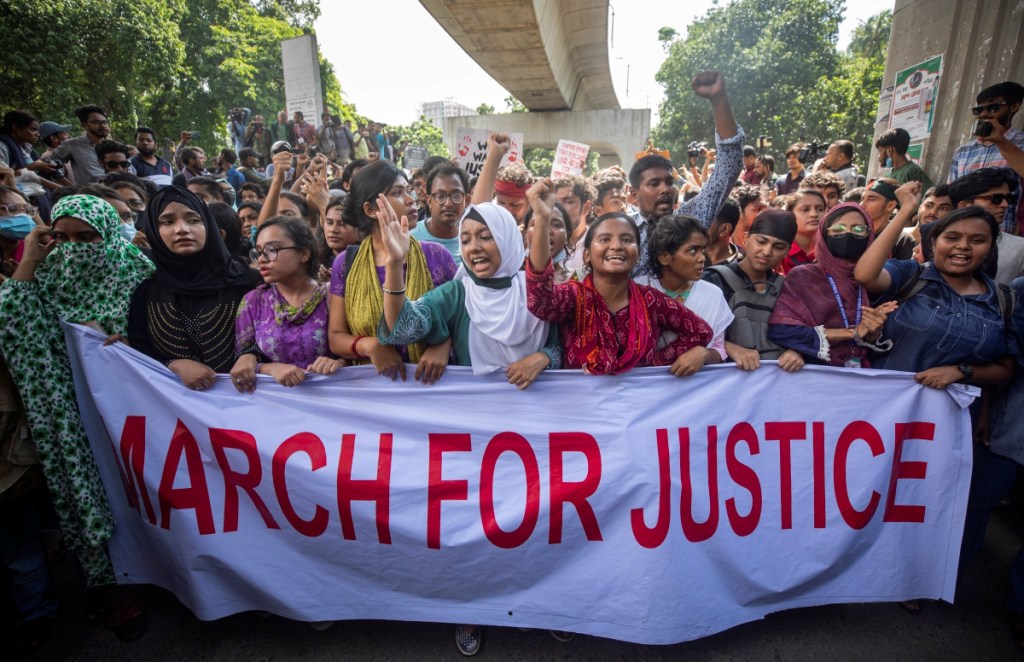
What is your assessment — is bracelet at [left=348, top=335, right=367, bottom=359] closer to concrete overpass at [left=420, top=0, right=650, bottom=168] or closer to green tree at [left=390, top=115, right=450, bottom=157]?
concrete overpass at [left=420, top=0, right=650, bottom=168]

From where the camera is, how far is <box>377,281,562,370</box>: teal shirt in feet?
6.74

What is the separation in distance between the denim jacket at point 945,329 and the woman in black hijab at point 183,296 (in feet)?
10.6

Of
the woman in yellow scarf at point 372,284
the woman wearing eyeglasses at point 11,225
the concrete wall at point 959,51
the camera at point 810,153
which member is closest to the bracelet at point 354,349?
the woman in yellow scarf at point 372,284

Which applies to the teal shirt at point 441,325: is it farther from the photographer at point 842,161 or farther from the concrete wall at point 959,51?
the concrete wall at point 959,51

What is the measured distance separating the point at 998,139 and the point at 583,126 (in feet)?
62.5

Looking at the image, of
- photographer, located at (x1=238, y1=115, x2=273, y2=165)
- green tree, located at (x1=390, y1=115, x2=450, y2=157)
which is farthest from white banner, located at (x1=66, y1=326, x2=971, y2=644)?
green tree, located at (x1=390, y1=115, x2=450, y2=157)

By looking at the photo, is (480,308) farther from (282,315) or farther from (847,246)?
(847,246)

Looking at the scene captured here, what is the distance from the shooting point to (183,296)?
8.05 feet

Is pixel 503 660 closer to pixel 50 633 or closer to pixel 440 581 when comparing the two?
pixel 440 581

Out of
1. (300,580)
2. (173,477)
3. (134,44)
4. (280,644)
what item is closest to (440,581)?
(300,580)

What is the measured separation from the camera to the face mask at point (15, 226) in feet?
10.4

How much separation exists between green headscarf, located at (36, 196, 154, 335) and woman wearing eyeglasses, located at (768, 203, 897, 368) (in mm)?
3125

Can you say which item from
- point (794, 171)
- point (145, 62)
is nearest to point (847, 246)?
point (794, 171)

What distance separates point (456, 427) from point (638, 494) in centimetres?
84
